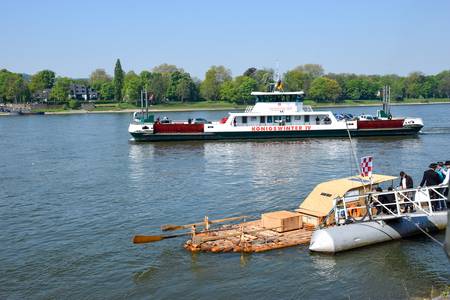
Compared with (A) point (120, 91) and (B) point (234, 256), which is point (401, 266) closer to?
(B) point (234, 256)

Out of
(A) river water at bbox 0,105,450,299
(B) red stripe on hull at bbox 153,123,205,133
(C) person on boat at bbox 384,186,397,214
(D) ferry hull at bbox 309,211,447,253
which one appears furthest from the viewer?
(B) red stripe on hull at bbox 153,123,205,133

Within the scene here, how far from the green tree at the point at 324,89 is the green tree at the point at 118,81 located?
70.2 m

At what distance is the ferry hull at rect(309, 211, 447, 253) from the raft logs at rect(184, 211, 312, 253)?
1185 millimetres

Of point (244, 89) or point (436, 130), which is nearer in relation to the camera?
point (436, 130)

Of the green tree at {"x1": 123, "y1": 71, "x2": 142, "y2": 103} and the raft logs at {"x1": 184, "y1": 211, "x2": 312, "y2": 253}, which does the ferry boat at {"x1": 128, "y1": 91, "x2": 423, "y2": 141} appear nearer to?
the raft logs at {"x1": 184, "y1": 211, "x2": 312, "y2": 253}

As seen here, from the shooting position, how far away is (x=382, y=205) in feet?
68.7

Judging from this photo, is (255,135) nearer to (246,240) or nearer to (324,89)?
(246,240)

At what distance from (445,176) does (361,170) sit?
143 inches

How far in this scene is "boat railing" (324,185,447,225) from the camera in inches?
834

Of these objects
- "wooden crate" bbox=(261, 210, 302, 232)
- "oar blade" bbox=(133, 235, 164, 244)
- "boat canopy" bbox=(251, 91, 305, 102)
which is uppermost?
"boat canopy" bbox=(251, 91, 305, 102)

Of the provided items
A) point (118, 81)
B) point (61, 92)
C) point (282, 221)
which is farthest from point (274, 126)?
point (118, 81)

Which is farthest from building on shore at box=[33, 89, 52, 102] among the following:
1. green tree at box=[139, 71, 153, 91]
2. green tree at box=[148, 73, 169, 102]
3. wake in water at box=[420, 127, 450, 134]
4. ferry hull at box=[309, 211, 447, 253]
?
ferry hull at box=[309, 211, 447, 253]

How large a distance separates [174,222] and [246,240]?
6.48 meters

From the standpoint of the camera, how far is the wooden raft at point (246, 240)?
835 inches
